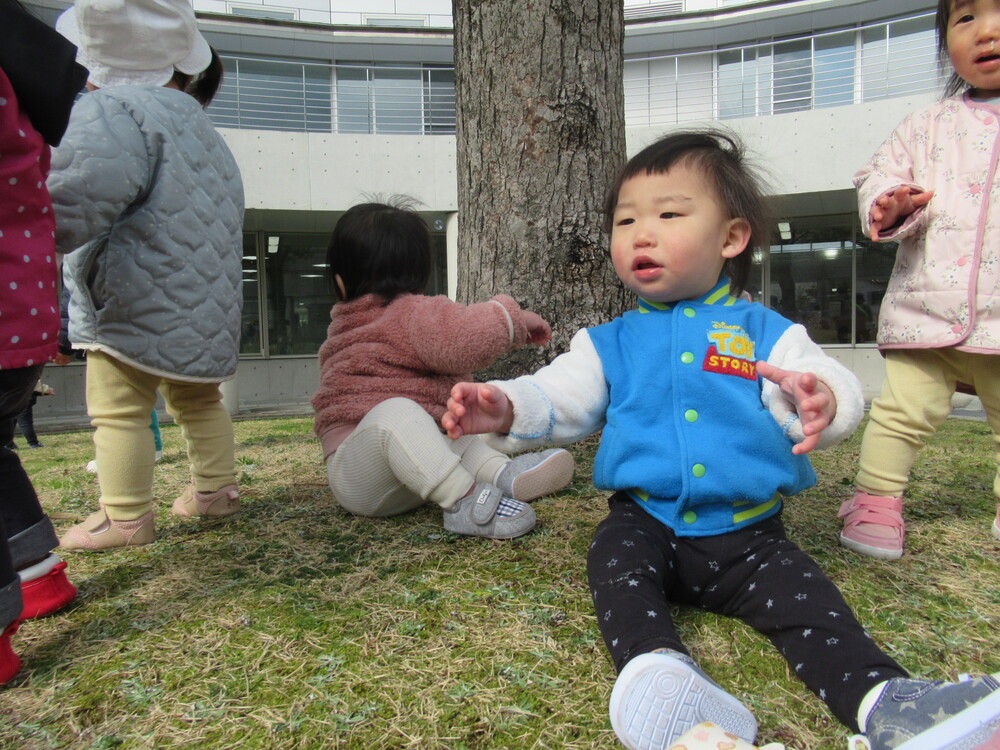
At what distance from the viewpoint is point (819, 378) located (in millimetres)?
1488

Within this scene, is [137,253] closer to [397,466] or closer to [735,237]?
[397,466]

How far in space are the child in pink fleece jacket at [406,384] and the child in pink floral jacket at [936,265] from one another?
966mm

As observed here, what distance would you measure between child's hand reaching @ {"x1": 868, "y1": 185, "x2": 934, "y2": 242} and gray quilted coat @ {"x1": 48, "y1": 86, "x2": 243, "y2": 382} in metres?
2.04

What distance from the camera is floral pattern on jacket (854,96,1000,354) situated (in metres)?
1.91

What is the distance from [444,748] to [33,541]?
1097 millimetres

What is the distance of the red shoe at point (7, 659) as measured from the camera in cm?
132

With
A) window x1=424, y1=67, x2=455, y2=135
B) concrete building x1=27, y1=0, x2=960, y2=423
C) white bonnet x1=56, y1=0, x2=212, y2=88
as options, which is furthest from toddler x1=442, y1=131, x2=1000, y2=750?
window x1=424, y1=67, x2=455, y2=135

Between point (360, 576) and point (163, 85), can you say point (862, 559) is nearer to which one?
point (360, 576)

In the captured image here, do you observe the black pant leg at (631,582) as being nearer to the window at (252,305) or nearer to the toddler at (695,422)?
the toddler at (695,422)

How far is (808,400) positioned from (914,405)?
892 mm

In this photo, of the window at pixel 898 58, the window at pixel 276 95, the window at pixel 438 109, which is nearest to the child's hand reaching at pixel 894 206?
the window at pixel 898 58

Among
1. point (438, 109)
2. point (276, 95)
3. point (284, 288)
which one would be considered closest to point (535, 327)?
point (438, 109)

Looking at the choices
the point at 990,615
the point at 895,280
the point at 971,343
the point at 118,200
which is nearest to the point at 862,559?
the point at 990,615

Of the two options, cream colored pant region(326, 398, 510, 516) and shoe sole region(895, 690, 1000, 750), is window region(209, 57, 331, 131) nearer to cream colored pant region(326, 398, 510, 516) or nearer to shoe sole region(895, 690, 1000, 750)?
cream colored pant region(326, 398, 510, 516)
